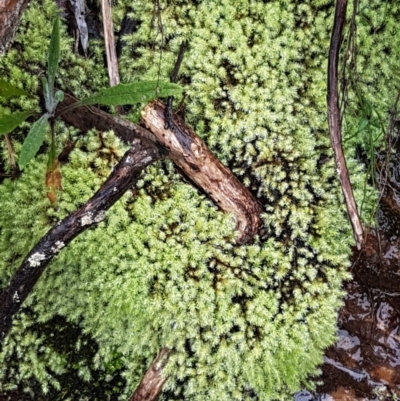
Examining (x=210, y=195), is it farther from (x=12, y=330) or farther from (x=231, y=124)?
(x=12, y=330)

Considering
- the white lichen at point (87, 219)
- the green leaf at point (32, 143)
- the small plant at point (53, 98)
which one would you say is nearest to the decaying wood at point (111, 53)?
the small plant at point (53, 98)

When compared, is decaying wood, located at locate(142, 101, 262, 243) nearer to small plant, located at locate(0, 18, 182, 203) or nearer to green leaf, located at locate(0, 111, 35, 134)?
small plant, located at locate(0, 18, 182, 203)

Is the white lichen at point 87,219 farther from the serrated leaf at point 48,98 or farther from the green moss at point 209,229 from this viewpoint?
the serrated leaf at point 48,98

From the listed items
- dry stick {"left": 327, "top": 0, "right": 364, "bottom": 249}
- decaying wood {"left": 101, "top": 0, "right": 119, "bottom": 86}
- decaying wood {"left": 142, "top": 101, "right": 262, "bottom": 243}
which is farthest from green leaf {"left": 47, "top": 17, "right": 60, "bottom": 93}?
dry stick {"left": 327, "top": 0, "right": 364, "bottom": 249}

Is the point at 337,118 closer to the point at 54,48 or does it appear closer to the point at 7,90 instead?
the point at 54,48

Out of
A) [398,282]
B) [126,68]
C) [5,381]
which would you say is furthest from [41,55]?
[398,282]

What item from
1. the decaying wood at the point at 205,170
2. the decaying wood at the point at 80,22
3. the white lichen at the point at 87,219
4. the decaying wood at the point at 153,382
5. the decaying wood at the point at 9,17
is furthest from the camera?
the decaying wood at the point at 80,22
